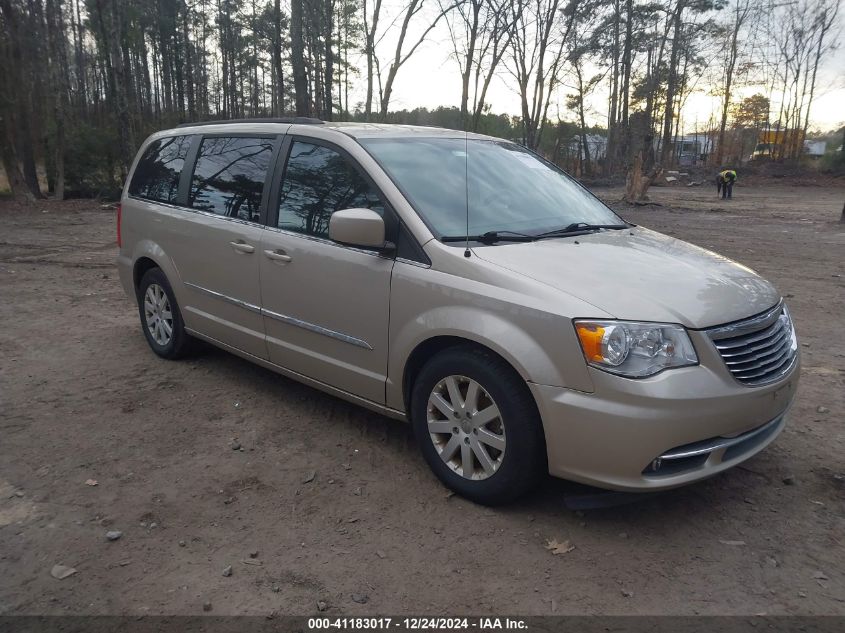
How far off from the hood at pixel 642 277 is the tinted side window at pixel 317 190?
877mm

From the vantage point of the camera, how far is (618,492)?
3131 millimetres

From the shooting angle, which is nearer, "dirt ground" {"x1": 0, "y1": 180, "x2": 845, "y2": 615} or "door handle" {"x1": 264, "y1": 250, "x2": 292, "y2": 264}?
"dirt ground" {"x1": 0, "y1": 180, "x2": 845, "y2": 615}

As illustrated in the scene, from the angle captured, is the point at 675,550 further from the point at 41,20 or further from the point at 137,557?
the point at 41,20

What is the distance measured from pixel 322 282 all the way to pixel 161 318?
7.32 ft

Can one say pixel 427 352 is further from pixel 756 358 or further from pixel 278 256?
pixel 756 358

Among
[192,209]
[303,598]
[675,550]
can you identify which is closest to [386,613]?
[303,598]

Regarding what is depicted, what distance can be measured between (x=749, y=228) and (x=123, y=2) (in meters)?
27.9

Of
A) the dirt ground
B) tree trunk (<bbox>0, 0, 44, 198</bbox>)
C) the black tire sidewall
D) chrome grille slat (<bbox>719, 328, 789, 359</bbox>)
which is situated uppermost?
tree trunk (<bbox>0, 0, 44, 198</bbox>)

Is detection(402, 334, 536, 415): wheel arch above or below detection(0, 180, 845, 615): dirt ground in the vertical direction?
above

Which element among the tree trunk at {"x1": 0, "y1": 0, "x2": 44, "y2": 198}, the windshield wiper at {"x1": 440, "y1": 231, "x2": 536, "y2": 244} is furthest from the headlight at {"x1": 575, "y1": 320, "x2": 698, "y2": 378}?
the tree trunk at {"x1": 0, "y1": 0, "x2": 44, "y2": 198}

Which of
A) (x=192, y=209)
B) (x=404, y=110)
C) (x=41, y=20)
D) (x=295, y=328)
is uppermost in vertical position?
(x=41, y=20)

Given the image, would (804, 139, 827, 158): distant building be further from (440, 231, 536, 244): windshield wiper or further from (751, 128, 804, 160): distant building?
(440, 231, 536, 244): windshield wiper

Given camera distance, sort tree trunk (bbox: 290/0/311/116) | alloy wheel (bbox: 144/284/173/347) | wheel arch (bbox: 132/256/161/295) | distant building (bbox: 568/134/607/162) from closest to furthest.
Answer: alloy wheel (bbox: 144/284/173/347)
wheel arch (bbox: 132/256/161/295)
tree trunk (bbox: 290/0/311/116)
distant building (bbox: 568/134/607/162)

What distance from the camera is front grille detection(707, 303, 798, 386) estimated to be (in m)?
2.99
